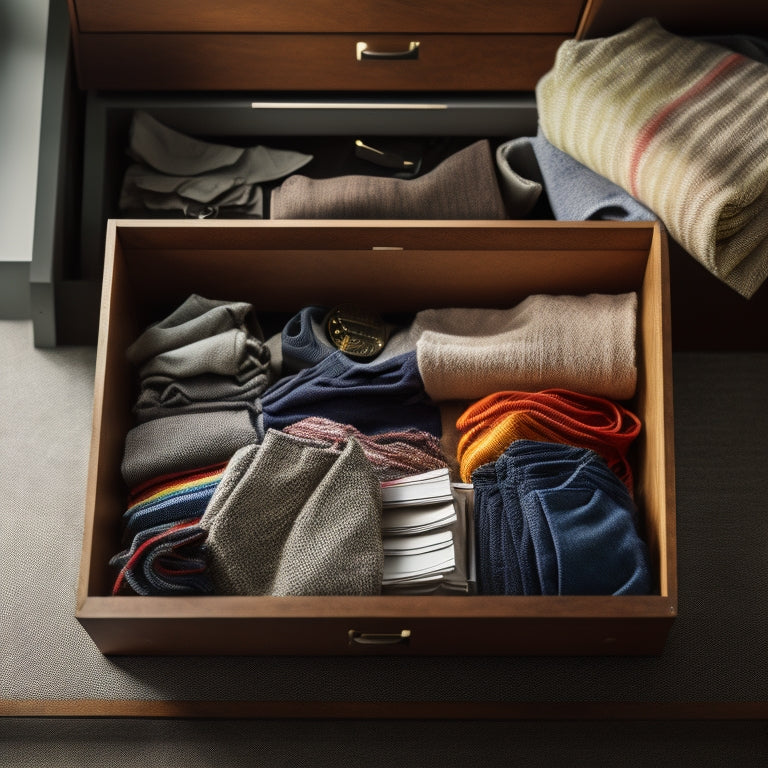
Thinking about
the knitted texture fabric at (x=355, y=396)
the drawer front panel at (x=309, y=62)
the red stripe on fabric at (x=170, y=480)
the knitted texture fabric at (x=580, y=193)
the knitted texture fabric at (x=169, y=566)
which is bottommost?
the knitted texture fabric at (x=169, y=566)

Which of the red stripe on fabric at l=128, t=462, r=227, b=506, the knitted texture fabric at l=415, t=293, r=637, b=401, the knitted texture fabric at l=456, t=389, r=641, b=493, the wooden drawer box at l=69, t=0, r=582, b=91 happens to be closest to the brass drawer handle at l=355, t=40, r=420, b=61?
the wooden drawer box at l=69, t=0, r=582, b=91

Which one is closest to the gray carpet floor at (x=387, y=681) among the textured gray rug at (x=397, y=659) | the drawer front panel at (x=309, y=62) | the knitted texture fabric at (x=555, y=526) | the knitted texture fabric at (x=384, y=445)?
the textured gray rug at (x=397, y=659)

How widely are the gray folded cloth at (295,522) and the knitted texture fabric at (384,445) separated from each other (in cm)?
5

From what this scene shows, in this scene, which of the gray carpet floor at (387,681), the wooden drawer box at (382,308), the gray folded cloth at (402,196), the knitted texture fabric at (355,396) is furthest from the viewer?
the gray folded cloth at (402,196)

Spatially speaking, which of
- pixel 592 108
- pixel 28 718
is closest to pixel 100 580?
pixel 28 718

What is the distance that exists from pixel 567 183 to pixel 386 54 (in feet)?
1.15

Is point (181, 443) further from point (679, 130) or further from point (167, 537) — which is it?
point (679, 130)

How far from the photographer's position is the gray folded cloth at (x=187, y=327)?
1408 mm

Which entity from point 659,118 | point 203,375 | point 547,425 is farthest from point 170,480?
point 659,118

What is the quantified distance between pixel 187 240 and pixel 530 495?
56cm

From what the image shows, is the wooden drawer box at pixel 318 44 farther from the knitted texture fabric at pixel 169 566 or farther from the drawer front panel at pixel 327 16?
the knitted texture fabric at pixel 169 566

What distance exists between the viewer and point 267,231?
140cm

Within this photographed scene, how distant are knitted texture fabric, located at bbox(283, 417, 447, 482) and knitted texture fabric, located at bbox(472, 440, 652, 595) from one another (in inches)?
3.0

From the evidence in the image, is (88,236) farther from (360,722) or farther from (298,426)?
(360,722)
